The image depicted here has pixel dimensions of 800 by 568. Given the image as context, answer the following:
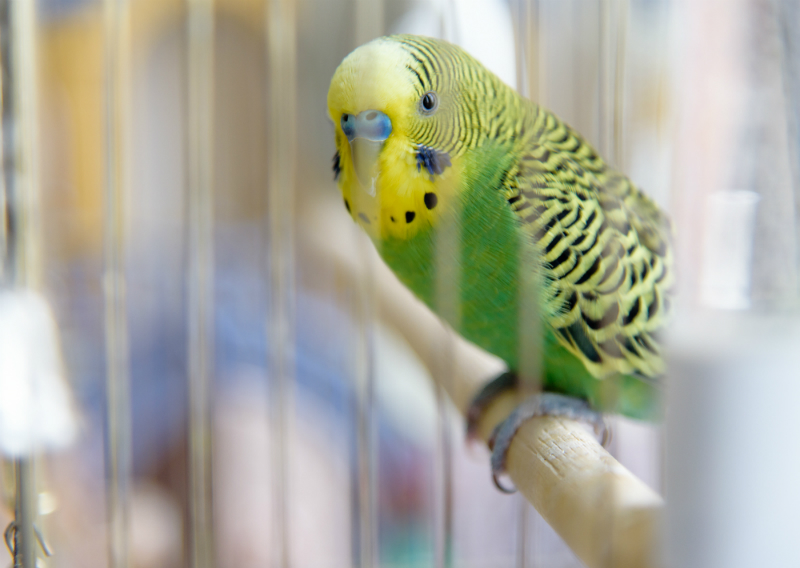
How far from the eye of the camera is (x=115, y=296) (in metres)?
0.45

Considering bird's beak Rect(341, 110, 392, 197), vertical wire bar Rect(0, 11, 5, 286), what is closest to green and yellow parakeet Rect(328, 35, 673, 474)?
bird's beak Rect(341, 110, 392, 197)

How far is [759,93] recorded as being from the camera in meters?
0.21

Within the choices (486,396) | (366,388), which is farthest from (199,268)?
(486,396)

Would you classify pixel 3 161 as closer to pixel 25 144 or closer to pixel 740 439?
pixel 25 144

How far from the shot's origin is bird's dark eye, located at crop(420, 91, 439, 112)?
0.49m

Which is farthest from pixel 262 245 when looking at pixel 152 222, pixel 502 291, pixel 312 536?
pixel 312 536

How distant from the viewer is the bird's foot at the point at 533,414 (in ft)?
1.92

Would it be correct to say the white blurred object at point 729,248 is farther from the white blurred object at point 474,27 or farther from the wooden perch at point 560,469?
the white blurred object at point 474,27

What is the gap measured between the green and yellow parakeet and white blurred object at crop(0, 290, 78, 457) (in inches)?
11.6

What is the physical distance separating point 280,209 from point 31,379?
0.27m

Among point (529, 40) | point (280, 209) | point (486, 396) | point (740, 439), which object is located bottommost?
point (486, 396)

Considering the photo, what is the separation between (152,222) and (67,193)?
82 millimetres

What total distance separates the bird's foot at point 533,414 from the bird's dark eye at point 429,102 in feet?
1.01

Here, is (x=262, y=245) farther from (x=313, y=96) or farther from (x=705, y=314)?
(x=705, y=314)
